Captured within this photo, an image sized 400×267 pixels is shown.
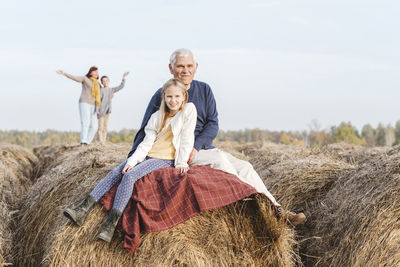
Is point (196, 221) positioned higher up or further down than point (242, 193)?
further down

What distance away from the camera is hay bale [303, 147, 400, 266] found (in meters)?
5.59

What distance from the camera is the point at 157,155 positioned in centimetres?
584

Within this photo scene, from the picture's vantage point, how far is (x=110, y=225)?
17.3ft

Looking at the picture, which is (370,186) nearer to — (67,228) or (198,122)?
(198,122)

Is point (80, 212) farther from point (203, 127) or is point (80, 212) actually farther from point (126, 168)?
point (203, 127)

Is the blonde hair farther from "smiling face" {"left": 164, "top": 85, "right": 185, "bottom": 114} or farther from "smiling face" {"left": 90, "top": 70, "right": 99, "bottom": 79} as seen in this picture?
"smiling face" {"left": 90, "top": 70, "right": 99, "bottom": 79}

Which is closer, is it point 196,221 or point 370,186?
point 196,221

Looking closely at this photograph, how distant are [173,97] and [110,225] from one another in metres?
1.62

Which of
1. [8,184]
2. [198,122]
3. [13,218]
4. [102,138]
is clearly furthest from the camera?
[102,138]

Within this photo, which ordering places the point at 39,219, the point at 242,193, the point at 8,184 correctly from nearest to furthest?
1. the point at 242,193
2. the point at 39,219
3. the point at 8,184

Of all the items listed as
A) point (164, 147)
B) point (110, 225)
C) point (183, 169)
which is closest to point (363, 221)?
point (183, 169)

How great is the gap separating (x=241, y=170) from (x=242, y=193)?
62cm

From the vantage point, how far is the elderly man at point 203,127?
19.1 ft

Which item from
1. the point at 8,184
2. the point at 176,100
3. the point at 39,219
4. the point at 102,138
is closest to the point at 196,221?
the point at 176,100
